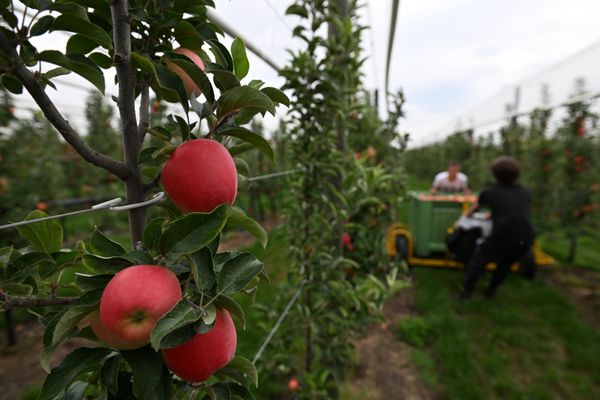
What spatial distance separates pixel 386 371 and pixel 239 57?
287 cm

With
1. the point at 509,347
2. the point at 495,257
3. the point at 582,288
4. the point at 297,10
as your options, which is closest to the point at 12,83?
the point at 297,10

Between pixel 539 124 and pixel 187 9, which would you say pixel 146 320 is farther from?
pixel 539 124

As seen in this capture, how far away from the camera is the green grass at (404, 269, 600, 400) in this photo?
2.62m

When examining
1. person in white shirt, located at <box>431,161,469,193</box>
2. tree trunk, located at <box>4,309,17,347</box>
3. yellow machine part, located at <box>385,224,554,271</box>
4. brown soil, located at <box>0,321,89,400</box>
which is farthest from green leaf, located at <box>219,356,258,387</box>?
person in white shirt, located at <box>431,161,469,193</box>

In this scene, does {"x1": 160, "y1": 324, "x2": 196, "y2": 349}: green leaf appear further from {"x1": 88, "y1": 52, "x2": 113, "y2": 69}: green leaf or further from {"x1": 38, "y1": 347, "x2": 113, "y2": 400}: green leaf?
{"x1": 88, "y1": 52, "x2": 113, "y2": 69}: green leaf

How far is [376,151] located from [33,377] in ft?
11.4

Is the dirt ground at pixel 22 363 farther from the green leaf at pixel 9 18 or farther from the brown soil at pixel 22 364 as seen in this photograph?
the green leaf at pixel 9 18

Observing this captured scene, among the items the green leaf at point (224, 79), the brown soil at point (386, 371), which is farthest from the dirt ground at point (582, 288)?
the green leaf at point (224, 79)

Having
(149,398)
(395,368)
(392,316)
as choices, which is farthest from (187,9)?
(392,316)

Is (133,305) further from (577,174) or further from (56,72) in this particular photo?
(577,174)

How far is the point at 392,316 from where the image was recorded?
375 centimetres

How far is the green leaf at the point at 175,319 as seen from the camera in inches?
15.4

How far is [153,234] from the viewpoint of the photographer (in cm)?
54

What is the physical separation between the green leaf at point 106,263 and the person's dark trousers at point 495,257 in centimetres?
403
